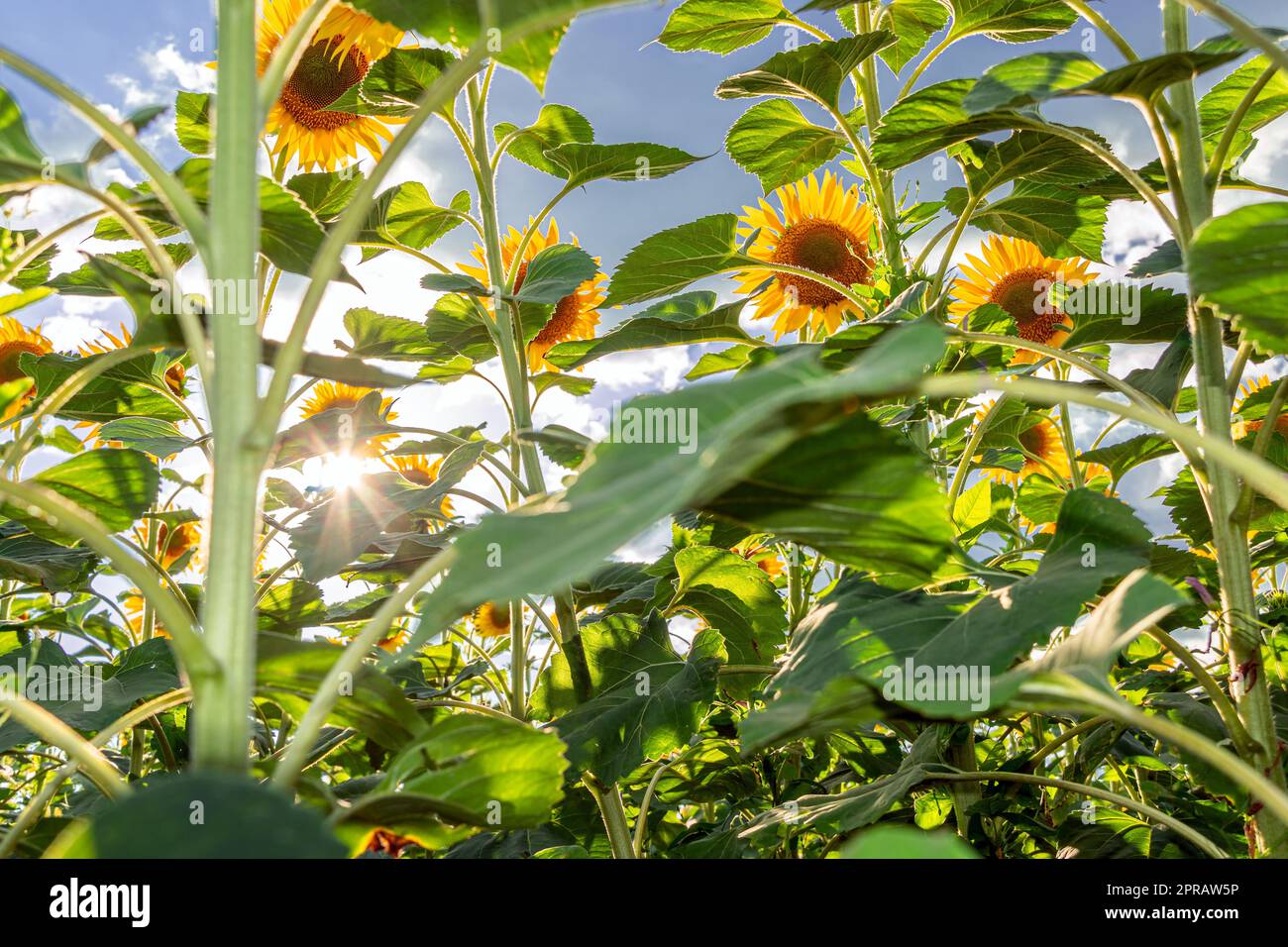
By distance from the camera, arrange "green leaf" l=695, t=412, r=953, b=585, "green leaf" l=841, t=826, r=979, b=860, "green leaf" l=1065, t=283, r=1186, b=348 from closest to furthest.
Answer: "green leaf" l=841, t=826, r=979, b=860 < "green leaf" l=695, t=412, r=953, b=585 < "green leaf" l=1065, t=283, r=1186, b=348

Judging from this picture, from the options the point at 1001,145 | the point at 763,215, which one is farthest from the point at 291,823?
the point at 763,215

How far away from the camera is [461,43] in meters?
0.59

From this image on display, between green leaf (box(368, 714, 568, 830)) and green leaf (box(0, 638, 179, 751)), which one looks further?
A: green leaf (box(0, 638, 179, 751))

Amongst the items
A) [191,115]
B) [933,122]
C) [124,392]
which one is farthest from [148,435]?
[933,122]

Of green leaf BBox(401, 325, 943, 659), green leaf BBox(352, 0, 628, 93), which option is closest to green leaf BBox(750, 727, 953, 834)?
green leaf BBox(401, 325, 943, 659)

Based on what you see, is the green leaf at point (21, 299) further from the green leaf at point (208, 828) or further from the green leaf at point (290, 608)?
the green leaf at point (290, 608)

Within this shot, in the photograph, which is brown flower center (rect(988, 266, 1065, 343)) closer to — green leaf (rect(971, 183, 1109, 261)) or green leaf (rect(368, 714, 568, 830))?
green leaf (rect(971, 183, 1109, 261))

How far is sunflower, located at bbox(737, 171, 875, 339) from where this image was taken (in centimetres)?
233

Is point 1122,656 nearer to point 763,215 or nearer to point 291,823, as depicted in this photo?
point 763,215

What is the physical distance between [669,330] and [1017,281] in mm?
1314

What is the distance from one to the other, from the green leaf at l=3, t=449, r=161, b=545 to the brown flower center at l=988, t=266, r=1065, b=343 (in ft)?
6.71

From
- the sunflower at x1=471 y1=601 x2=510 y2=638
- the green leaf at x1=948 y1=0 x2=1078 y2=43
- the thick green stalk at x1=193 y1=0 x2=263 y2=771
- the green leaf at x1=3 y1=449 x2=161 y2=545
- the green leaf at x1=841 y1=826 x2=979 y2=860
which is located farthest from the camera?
the sunflower at x1=471 y1=601 x2=510 y2=638

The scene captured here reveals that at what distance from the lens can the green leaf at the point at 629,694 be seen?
1148mm

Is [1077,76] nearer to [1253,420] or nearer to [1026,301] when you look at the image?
[1253,420]
